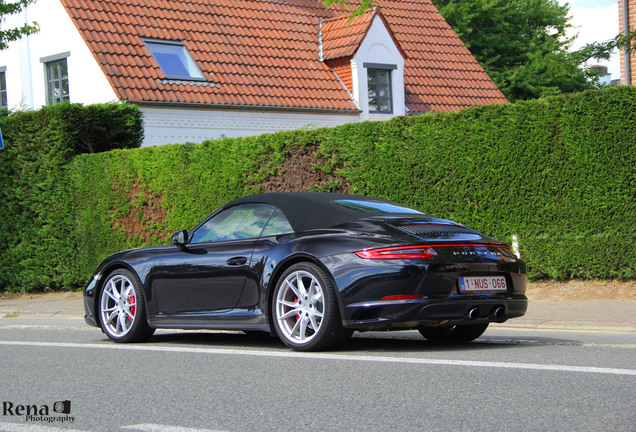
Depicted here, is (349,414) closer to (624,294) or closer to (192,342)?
(192,342)

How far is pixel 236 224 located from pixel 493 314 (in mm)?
2506

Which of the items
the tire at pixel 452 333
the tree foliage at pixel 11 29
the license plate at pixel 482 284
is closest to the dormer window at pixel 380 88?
the tree foliage at pixel 11 29

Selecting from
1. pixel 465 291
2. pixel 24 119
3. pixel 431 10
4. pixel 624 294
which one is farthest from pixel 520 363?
pixel 431 10

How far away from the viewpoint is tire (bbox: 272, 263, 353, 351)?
7.18m

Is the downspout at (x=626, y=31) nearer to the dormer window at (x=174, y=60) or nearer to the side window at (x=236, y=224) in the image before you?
the dormer window at (x=174, y=60)

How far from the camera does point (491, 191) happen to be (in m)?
13.0

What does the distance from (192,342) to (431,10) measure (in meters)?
25.3

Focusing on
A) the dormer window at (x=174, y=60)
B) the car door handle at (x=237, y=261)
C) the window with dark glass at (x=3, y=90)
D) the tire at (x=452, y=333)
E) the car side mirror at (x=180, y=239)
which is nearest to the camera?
the car door handle at (x=237, y=261)

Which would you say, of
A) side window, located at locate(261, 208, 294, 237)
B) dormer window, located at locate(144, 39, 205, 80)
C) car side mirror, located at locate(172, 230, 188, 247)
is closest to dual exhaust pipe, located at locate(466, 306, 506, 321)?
side window, located at locate(261, 208, 294, 237)

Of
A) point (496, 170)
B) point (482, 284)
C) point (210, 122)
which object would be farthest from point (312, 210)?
point (210, 122)

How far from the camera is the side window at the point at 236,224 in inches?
321

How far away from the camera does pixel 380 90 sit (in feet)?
88.7

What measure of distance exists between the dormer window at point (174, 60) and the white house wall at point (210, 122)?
3.30ft

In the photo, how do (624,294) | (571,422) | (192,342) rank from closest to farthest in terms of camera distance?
(571,422), (192,342), (624,294)
